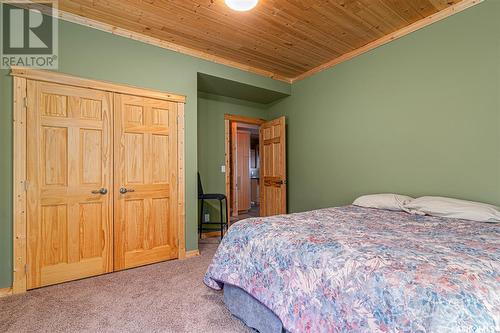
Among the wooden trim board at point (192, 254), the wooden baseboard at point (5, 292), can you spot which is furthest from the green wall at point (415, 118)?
the wooden baseboard at point (5, 292)

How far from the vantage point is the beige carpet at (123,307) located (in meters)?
1.65

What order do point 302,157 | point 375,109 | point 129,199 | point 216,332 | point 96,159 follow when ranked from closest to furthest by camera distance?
point 216,332, point 96,159, point 129,199, point 375,109, point 302,157

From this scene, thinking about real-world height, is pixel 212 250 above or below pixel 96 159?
below

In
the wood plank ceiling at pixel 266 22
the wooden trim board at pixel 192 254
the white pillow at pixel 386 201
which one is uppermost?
the wood plank ceiling at pixel 266 22

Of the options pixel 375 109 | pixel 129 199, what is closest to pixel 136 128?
pixel 129 199

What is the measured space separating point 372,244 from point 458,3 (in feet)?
8.55

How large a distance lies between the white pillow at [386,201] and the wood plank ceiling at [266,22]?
1.91 metres

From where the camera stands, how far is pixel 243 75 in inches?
143

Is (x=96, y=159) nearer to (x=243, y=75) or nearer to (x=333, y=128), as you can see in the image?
(x=243, y=75)

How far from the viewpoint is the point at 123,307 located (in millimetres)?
1892

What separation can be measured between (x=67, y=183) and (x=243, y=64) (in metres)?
2.76

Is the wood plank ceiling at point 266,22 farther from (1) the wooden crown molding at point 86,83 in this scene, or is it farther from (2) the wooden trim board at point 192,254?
(2) the wooden trim board at point 192,254

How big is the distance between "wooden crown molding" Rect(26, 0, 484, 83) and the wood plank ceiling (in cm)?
3

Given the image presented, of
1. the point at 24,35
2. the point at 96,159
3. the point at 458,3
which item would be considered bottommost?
the point at 96,159
